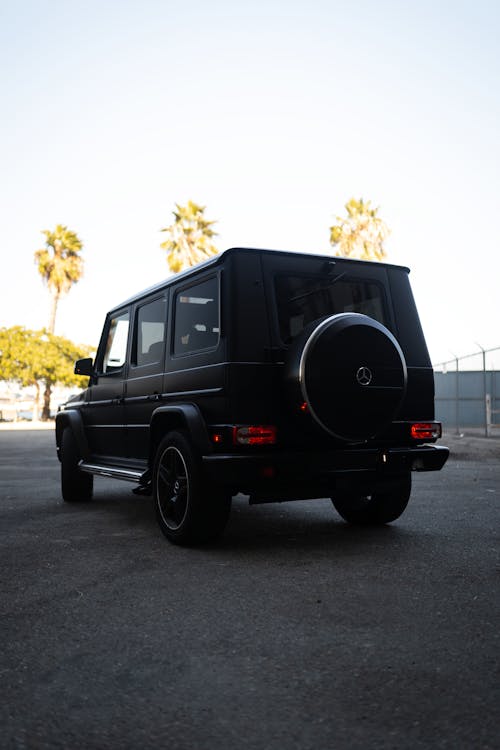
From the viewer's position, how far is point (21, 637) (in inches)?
140

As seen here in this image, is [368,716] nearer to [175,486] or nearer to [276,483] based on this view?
[276,483]

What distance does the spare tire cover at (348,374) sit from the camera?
523 centimetres

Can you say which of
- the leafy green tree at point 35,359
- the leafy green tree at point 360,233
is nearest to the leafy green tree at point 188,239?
the leafy green tree at point 360,233

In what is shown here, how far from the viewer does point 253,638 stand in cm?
350

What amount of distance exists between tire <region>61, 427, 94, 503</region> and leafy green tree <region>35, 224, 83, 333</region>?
136ft

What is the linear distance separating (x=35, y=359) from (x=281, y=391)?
163ft

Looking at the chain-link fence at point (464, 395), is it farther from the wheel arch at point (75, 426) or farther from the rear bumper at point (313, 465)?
the rear bumper at point (313, 465)

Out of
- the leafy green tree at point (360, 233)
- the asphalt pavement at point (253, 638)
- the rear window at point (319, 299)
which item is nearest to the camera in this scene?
the asphalt pavement at point (253, 638)

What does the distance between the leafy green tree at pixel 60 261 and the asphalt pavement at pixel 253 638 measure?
4355 centimetres

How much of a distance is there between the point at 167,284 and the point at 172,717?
447cm

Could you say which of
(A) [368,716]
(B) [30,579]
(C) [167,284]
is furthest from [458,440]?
(A) [368,716]

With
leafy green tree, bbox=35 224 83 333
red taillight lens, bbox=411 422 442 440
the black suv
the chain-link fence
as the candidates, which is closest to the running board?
the black suv

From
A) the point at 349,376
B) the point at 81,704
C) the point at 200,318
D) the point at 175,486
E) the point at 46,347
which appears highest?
the point at 46,347

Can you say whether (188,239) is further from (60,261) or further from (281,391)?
(281,391)
